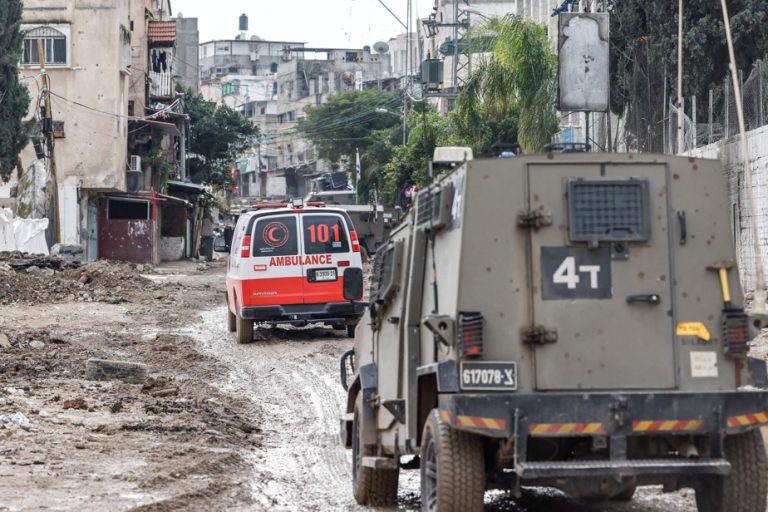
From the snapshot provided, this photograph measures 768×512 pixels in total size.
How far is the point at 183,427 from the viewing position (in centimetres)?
1209

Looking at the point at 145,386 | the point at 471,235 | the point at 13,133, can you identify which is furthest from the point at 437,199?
the point at 13,133

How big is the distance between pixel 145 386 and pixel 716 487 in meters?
8.96

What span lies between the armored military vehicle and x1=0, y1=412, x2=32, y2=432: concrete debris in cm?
529

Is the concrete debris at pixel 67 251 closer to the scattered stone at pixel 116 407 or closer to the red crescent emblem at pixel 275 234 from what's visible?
the red crescent emblem at pixel 275 234

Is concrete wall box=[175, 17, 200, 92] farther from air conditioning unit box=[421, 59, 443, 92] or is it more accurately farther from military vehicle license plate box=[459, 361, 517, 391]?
military vehicle license plate box=[459, 361, 517, 391]

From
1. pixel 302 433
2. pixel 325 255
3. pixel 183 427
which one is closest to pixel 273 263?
pixel 325 255

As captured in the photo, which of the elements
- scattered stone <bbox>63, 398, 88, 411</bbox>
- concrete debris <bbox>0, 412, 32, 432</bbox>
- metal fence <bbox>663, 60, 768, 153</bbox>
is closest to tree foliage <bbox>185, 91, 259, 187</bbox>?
metal fence <bbox>663, 60, 768, 153</bbox>

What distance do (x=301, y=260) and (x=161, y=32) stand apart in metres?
47.6

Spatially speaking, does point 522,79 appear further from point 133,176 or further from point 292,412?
point 133,176

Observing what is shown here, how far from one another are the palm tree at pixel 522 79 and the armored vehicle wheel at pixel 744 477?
975 inches

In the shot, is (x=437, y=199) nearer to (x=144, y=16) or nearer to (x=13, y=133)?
(x=13, y=133)

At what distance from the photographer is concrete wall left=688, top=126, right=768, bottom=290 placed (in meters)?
21.8

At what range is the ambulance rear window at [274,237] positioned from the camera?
20.3 metres

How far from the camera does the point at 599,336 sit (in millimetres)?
7145
